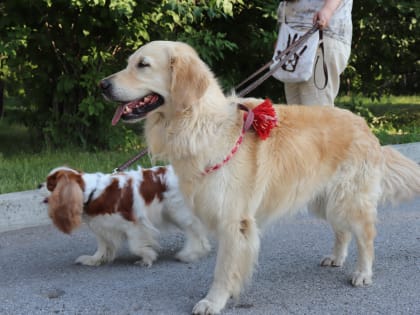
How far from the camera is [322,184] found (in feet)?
13.3

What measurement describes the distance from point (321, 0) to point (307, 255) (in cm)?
208

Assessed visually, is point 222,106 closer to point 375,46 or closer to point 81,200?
point 81,200

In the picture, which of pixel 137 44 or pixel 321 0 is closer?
pixel 321 0

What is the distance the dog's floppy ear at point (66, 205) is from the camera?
173 inches

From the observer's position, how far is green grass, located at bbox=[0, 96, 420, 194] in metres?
6.59

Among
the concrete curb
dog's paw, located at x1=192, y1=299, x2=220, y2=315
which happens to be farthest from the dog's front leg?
the concrete curb

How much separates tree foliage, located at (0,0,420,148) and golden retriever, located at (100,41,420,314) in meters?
3.70

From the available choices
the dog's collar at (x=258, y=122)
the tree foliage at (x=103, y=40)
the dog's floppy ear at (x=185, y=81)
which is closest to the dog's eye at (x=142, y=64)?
the dog's floppy ear at (x=185, y=81)

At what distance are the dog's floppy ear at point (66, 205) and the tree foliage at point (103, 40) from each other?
10.5ft

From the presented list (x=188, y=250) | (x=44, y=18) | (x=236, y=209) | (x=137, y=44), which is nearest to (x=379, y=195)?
(x=236, y=209)

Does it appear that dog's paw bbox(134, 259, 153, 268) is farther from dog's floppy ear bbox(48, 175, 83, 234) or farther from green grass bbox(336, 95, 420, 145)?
green grass bbox(336, 95, 420, 145)

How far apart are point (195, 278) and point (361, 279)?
1.14 m

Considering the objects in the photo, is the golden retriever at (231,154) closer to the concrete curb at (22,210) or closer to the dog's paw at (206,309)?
the dog's paw at (206,309)

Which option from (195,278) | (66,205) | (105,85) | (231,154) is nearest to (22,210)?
(66,205)
